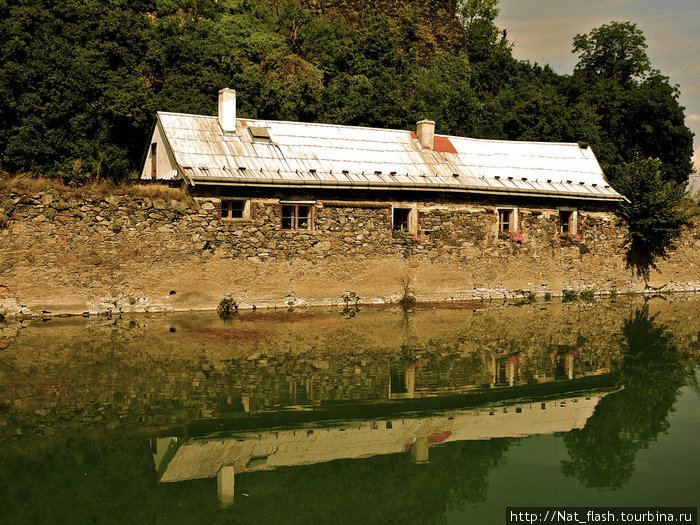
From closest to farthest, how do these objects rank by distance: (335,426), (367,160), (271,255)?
(335,426) < (271,255) < (367,160)

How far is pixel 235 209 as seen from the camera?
16.2 meters

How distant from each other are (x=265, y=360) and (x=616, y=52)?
143ft

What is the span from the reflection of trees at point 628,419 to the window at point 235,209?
9.06 metres

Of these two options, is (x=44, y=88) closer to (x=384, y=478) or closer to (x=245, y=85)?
(x=245, y=85)

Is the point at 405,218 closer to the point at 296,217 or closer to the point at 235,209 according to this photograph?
the point at 296,217

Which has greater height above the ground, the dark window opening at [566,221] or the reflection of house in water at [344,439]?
the dark window opening at [566,221]

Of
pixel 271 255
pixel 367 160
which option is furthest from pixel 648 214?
pixel 271 255

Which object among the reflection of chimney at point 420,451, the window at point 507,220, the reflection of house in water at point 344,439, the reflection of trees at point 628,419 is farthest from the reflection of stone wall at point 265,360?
the window at point 507,220

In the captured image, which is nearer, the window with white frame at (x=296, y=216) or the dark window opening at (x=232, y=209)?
the dark window opening at (x=232, y=209)

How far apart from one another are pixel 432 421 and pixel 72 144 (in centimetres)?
2165

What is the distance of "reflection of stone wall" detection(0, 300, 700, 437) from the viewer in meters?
7.62

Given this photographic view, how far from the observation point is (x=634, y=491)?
5527mm

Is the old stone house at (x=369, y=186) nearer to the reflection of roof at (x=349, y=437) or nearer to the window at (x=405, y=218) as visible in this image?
the window at (x=405, y=218)

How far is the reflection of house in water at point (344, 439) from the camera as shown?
19.7ft
